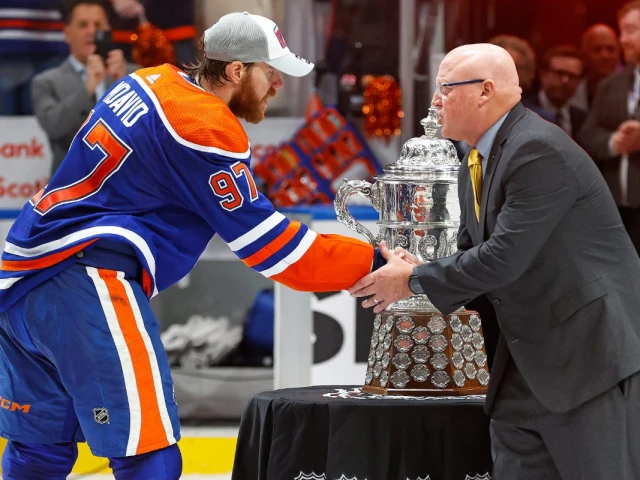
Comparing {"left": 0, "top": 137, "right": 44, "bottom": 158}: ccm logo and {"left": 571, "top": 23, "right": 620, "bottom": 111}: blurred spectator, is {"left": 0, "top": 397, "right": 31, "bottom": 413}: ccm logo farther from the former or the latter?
{"left": 571, "top": 23, "right": 620, "bottom": 111}: blurred spectator

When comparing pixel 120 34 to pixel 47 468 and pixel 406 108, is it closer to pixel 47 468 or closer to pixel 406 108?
pixel 406 108

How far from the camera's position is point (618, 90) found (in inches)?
242

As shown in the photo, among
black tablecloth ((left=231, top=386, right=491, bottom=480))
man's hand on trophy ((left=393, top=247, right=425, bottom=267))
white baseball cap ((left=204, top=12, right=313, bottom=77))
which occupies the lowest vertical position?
black tablecloth ((left=231, top=386, right=491, bottom=480))

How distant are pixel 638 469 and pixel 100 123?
1.57 meters

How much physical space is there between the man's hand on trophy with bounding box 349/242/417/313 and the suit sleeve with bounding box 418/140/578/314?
0.29 metres

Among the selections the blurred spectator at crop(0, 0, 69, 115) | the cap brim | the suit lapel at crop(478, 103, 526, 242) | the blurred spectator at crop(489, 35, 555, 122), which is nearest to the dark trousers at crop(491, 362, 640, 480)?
the suit lapel at crop(478, 103, 526, 242)

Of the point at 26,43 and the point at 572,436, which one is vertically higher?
the point at 26,43

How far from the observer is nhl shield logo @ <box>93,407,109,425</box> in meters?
→ 2.87

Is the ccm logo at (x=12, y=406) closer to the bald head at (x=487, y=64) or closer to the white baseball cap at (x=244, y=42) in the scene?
the white baseball cap at (x=244, y=42)

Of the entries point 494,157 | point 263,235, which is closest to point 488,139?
point 494,157

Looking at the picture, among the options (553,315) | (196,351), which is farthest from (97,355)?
(196,351)

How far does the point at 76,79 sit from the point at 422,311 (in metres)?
4.14

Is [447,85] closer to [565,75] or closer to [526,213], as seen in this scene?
[526,213]

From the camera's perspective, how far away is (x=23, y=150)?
686cm
